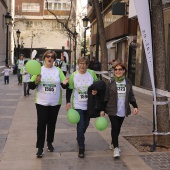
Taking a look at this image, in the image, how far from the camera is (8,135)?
7453 mm

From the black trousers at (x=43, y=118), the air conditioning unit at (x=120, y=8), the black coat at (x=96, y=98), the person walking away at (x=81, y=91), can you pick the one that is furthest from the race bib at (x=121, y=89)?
the air conditioning unit at (x=120, y=8)

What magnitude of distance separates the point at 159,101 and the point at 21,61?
15299 millimetres

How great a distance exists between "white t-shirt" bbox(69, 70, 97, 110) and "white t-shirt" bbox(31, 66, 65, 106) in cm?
24

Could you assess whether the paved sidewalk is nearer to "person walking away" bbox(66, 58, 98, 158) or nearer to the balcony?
"person walking away" bbox(66, 58, 98, 158)

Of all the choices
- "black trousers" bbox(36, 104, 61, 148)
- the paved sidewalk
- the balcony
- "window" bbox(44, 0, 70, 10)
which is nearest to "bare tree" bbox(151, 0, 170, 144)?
the paved sidewalk

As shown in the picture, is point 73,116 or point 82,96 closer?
point 73,116

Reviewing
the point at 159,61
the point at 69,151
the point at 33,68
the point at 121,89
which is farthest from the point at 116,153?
the point at 159,61

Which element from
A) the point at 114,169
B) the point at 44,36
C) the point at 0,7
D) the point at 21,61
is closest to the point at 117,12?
the point at 21,61

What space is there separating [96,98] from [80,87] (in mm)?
339

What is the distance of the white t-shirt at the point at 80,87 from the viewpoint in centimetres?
599

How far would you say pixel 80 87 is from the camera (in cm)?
598

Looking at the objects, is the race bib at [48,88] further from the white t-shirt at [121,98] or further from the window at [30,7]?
the window at [30,7]

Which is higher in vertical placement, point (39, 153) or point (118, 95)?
point (118, 95)

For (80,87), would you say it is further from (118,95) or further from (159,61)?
(159,61)
